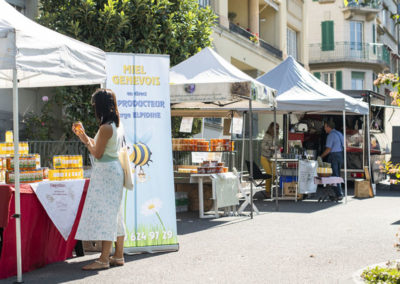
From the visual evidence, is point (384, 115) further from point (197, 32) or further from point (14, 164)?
point (14, 164)

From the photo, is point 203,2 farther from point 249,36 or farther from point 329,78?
point 329,78

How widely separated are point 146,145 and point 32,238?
203cm

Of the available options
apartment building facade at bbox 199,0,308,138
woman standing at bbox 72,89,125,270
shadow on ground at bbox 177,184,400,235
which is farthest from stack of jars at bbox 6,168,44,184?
apartment building facade at bbox 199,0,308,138

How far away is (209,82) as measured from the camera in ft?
38.5

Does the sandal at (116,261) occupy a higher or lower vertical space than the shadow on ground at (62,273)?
higher

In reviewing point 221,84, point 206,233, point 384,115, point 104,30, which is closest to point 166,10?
point 104,30

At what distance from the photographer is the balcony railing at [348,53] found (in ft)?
153

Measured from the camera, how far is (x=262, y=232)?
33.2 feet

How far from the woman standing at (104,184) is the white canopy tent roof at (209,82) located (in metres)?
4.77

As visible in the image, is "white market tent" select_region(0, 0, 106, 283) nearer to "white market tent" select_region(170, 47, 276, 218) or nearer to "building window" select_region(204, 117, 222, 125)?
"white market tent" select_region(170, 47, 276, 218)

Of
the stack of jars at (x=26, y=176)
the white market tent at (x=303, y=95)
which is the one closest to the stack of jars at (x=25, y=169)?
the stack of jars at (x=26, y=176)

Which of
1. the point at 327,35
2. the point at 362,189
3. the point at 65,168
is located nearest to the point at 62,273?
the point at 65,168

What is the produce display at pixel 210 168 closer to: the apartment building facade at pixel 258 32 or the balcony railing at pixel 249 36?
the apartment building facade at pixel 258 32

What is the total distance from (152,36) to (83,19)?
1528 millimetres
